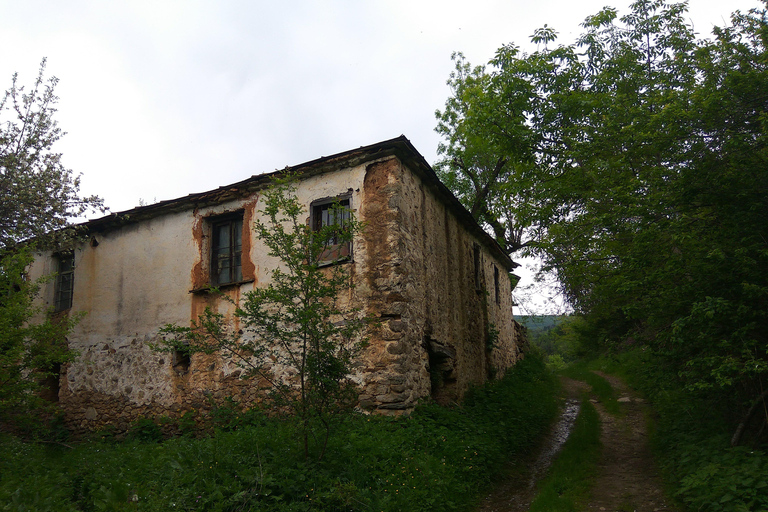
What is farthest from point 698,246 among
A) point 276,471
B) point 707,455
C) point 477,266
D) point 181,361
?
point 181,361

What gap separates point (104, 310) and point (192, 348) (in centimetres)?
666

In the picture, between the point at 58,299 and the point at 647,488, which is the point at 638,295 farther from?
the point at 58,299

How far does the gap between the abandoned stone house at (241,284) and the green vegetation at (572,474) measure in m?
2.36

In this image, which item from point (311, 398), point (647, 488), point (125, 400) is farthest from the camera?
point (125, 400)

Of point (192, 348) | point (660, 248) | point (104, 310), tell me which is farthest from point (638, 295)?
→ point (104, 310)

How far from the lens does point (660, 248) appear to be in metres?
7.54

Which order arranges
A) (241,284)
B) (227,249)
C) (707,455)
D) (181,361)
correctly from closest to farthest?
(707,455) → (241,284) → (181,361) → (227,249)

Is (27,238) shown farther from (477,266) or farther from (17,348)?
(477,266)

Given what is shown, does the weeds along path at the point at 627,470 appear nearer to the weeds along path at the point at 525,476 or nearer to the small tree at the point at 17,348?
the weeds along path at the point at 525,476

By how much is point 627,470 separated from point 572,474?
0.93 meters

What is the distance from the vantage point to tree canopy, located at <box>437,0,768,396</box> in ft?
21.0

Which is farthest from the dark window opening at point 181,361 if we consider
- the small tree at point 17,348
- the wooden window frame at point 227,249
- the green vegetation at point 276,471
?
the small tree at point 17,348

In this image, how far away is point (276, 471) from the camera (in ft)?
19.2

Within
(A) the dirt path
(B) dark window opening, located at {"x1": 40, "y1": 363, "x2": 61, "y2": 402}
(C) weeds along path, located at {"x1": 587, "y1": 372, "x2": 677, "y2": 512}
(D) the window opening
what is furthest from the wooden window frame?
(C) weeds along path, located at {"x1": 587, "y1": 372, "x2": 677, "y2": 512}
